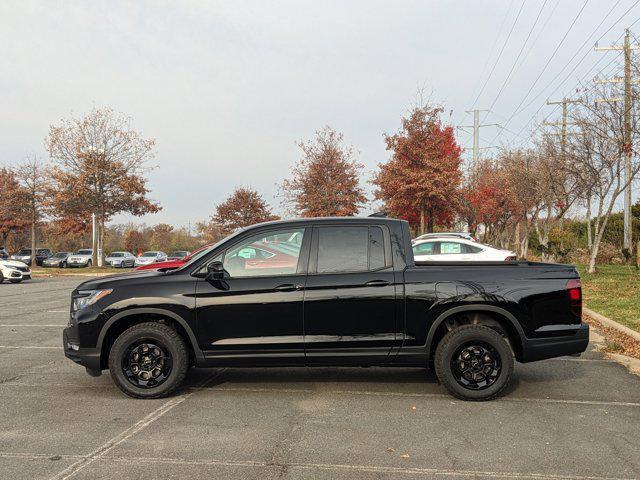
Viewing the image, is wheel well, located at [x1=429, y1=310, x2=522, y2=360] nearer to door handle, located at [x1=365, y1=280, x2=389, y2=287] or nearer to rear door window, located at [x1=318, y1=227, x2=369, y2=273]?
door handle, located at [x1=365, y1=280, x2=389, y2=287]

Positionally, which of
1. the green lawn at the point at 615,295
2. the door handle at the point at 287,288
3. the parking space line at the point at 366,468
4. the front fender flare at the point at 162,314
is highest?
the door handle at the point at 287,288

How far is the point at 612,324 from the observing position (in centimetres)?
924

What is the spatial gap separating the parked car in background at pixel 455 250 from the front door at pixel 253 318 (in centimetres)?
1051

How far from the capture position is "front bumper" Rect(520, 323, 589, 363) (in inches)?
210

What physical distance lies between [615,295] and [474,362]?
911cm

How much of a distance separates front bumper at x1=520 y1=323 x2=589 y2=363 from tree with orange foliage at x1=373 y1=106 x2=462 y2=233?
19.0 m

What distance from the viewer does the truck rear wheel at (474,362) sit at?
206 inches

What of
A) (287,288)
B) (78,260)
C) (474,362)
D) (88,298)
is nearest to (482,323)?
(474,362)

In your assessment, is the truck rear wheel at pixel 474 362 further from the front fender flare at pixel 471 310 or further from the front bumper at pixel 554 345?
the front bumper at pixel 554 345

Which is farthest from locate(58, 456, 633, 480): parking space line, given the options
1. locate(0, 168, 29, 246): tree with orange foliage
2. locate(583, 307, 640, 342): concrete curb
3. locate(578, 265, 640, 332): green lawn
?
locate(0, 168, 29, 246): tree with orange foliage

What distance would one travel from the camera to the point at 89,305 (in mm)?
5406

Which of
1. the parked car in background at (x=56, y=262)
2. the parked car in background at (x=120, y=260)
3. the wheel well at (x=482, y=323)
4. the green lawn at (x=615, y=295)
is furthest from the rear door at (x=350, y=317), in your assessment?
the parked car in background at (x=56, y=262)

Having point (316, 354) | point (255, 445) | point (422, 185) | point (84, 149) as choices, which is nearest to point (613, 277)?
point (422, 185)

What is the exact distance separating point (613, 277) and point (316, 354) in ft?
47.3
